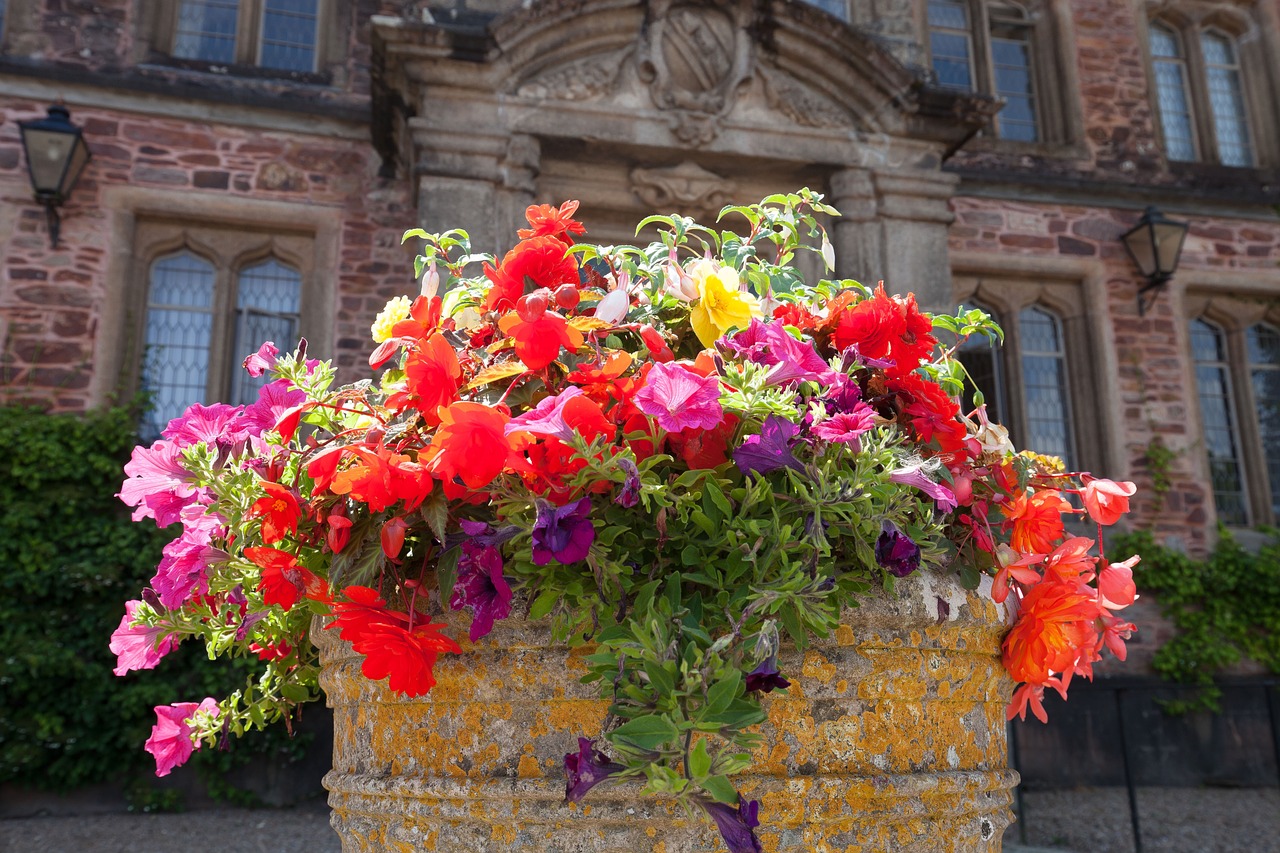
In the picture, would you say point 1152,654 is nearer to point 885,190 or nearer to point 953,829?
point 885,190

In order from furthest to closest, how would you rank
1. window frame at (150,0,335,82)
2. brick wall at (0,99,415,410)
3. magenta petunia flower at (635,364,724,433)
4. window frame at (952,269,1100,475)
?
window frame at (952,269,1100,475)
window frame at (150,0,335,82)
brick wall at (0,99,415,410)
magenta petunia flower at (635,364,724,433)

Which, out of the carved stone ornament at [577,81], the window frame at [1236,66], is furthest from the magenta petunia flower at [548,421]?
the window frame at [1236,66]

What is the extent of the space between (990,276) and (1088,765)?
397cm

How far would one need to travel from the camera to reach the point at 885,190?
5.97m

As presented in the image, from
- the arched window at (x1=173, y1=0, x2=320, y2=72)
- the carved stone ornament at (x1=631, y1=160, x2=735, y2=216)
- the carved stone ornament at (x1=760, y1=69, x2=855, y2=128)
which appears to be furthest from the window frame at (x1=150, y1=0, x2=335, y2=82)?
the carved stone ornament at (x1=760, y1=69, x2=855, y2=128)

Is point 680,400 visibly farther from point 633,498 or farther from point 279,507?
point 279,507

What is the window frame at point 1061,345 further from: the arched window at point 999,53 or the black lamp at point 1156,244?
the arched window at point 999,53

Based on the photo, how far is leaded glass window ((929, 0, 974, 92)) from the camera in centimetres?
916

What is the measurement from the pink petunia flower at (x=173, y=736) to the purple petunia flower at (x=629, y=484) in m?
0.79

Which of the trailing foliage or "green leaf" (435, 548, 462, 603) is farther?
the trailing foliage

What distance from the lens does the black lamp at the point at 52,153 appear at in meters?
6.30

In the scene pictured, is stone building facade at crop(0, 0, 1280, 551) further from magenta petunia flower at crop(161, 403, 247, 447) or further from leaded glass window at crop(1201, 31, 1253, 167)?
magenta petunia flower at crop(161, 403, 247, 447)

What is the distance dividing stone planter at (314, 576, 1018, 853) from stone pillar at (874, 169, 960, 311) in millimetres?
4857

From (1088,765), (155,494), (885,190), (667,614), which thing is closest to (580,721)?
(667,614)
